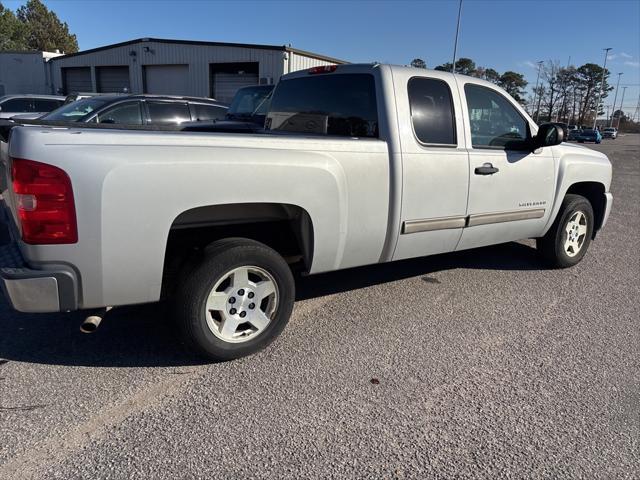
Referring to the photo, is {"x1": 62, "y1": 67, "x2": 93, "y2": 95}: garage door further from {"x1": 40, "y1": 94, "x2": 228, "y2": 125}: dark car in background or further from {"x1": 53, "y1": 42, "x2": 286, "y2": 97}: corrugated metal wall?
{"x1": 40, "y1": 94, "x2": 228, "y2": 125}: dark car in background

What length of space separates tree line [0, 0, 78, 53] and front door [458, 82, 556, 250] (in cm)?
6409

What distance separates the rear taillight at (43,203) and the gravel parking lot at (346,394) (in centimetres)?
98

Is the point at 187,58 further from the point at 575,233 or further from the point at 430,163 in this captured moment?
the point at 430,163

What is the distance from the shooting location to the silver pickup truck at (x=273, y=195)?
8.84ft

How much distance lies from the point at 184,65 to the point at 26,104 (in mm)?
14521

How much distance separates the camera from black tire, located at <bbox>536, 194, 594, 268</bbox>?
5.46 meters

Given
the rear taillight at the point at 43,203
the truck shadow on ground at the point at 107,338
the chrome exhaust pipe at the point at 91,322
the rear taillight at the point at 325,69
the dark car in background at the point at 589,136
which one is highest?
the rear taillight at the point at 325,69

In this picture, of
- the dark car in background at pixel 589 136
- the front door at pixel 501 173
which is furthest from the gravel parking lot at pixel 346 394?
the dark car in background at pixel 589 136

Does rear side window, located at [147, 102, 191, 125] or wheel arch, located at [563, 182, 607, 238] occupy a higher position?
rear side window, located at [147, 102, 191, 125]

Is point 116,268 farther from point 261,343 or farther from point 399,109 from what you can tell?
point 399,109

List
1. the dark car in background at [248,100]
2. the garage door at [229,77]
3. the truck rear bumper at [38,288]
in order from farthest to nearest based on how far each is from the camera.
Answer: the garage door at [229,77], the dark car in background at [248,100], the truck rear bumper at [38,288]

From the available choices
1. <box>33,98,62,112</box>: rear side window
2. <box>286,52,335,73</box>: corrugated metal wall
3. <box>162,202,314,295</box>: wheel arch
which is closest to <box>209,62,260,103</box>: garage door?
<box>286,52,335,73</box>: corrugated metal wall

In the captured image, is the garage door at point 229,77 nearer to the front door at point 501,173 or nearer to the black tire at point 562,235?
the black tire at point 562,235

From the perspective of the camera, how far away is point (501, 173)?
4586 mm
